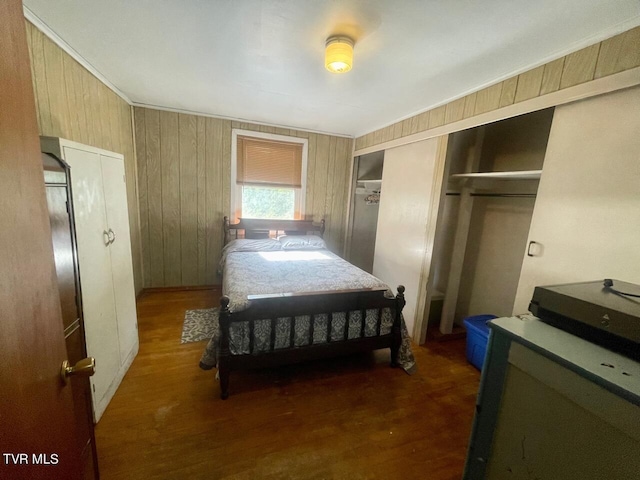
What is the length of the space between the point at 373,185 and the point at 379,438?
3139 mm

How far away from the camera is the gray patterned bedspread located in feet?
5.91

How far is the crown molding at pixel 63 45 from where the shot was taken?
146 centimetres

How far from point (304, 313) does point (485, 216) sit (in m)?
2.13

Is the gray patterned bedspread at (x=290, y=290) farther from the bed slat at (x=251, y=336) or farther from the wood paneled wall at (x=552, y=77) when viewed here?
the wood paneled wall at (x=552, y=77)

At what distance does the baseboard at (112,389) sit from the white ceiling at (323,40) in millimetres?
2228

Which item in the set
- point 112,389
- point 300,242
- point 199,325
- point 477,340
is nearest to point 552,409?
point 477,340

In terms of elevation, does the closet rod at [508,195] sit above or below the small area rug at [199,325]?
above

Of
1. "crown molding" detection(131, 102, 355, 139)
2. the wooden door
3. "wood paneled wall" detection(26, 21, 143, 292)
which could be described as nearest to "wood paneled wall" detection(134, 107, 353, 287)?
"crown molding" detection(131, 102, 355, 139)

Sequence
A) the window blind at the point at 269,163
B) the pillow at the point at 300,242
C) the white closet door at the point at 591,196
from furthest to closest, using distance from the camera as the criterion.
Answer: the window blind at the point at 269,163 < the pillow at the point at 300,242 < the white closet door at the point at 591,196

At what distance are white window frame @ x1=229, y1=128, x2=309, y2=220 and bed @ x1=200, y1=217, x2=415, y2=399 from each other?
127 cm

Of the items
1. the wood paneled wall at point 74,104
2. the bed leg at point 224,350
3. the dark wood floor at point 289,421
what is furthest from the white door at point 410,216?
the wood paneled wall at point 74,104

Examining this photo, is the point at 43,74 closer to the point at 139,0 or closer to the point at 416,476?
the point at 139,0

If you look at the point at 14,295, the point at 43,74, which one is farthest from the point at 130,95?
the point at 14,295

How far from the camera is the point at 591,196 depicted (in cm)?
136
